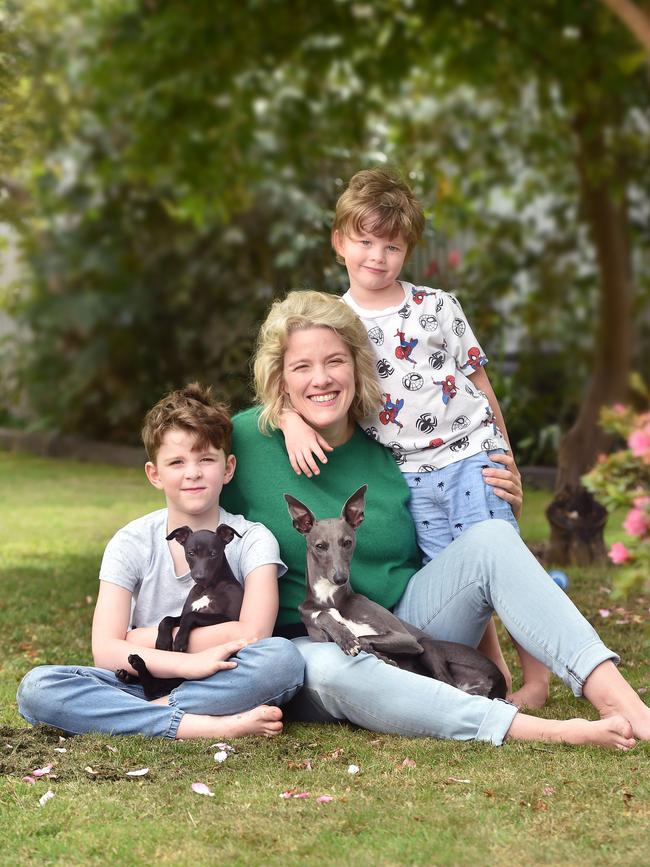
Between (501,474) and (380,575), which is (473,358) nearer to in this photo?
(501,474)

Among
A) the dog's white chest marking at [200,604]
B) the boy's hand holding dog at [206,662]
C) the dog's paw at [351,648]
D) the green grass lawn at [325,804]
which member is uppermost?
the dog's white chest marking at [200,604]

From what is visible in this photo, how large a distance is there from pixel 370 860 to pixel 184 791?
565mm

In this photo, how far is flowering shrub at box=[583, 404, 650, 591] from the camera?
2.17 meters

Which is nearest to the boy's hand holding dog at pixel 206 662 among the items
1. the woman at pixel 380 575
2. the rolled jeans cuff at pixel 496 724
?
the woman at pixel 380 575

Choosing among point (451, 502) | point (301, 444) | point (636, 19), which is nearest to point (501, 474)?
point (451, 502)

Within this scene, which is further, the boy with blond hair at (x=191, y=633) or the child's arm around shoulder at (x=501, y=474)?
the child's arm around shoulder at (x=501, y=474)

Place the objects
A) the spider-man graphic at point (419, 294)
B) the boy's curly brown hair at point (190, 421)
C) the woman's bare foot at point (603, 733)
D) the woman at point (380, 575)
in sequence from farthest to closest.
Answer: the spider-man graphic at point (419, 294) < the boy's curly brown hair at point (190, 421) < the woman at point (380, 575) < the woman's bare foot at point (603, 733)

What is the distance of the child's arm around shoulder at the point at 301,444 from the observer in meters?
3.25

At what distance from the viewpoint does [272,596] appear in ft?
10.4

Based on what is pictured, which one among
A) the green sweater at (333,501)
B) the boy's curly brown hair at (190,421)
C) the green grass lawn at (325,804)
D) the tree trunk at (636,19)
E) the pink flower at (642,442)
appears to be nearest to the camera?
the pink flower at (642,442)

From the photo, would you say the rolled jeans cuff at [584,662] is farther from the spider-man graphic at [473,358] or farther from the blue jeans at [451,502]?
the spider-man graphic at [473,358]

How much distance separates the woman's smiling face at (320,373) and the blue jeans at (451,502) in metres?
0.34

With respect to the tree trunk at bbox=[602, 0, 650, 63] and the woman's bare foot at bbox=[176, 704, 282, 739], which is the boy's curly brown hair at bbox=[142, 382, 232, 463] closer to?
the woman's bare foot at bbox=[176, 704, 282, 739]

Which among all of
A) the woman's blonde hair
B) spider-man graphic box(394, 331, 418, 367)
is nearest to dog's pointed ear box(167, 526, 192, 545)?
the woman's blonde hair
